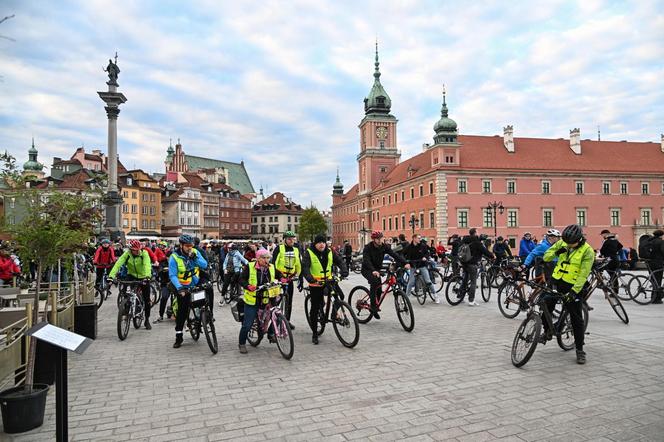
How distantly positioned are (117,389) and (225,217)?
102 m

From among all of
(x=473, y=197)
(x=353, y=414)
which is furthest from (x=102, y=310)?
(x=473, y=197)

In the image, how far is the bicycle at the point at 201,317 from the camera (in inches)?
316

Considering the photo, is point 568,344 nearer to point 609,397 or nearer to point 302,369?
point 609,397

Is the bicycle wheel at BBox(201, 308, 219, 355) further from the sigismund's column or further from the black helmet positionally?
the sigismund's column

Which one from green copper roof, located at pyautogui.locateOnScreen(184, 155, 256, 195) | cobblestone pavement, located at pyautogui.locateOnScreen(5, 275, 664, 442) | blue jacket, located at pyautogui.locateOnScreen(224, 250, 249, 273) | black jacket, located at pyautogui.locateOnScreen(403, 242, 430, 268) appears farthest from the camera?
green copper roof, located at pyautogui.locateOnScreen(184, 155, 256, 195)

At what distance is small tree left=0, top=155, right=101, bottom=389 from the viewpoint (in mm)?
6109

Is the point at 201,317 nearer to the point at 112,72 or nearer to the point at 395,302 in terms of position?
the point at 395,302

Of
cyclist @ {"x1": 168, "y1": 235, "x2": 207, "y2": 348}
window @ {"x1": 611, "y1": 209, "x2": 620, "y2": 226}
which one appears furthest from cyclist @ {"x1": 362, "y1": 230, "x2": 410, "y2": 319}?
window @ {"x1": 611, "y1": 209, "x2": 620, "y2": 226}

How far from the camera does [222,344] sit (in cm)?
880

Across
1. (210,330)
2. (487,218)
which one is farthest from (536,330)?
(487,218)

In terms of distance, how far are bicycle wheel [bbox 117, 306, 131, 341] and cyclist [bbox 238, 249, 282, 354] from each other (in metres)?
2.80

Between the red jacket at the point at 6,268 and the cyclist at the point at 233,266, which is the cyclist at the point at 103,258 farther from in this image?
the cyclist at the point at 233,266

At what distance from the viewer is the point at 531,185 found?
62000mm

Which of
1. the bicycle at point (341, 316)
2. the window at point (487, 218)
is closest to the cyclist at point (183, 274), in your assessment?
the bicycle at point (341, 316)
